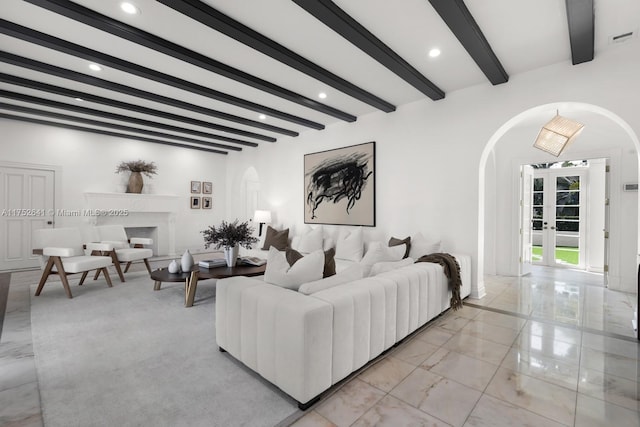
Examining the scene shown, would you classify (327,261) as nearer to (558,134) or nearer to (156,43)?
(156,43)

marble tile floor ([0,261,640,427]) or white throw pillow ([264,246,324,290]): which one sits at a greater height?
white throw pillow ([264,246,324,290])

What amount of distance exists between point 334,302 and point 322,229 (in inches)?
129

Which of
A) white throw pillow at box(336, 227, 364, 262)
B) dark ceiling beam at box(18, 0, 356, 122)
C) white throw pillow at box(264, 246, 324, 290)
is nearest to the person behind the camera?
white throw pillow at box(264, 246, 324, 290)

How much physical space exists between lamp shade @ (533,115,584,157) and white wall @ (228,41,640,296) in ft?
1.12

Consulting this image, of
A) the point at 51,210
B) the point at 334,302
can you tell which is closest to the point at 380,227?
the point at 334,302

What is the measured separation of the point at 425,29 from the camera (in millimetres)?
2588

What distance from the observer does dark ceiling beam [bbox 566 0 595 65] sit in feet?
7.20

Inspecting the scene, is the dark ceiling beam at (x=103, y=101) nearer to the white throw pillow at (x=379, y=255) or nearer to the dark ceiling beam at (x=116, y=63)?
the dark ceiling beam at (x=116, y=63)

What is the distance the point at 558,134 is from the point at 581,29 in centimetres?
126

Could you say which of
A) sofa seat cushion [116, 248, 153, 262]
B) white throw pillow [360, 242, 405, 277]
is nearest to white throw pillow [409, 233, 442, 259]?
white throw pillow [360, 242, 405, 277]

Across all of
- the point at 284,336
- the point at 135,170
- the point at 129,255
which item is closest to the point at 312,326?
the point at 284,336

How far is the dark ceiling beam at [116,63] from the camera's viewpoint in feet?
8.19

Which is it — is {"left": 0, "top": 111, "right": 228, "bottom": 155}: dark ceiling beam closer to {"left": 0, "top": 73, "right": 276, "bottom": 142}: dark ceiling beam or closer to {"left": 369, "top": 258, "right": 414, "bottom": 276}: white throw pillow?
{"left": 0, "top": 73, "right": 276, "bottom": 142}: dark ceiling beam

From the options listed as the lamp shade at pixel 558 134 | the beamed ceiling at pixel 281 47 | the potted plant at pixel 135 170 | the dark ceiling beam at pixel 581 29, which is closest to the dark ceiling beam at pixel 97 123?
the beamed ceiling at pixel 281 47
